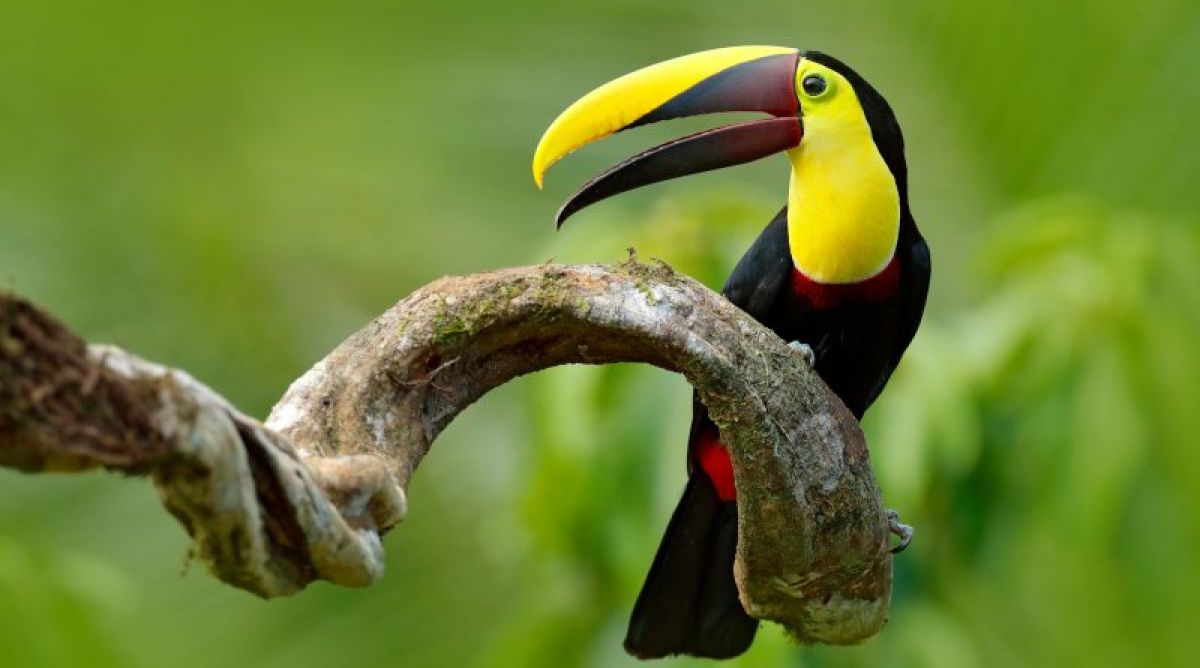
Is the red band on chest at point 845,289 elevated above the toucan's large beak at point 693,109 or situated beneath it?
situated beneath

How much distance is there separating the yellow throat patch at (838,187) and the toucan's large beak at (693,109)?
48 millimetres

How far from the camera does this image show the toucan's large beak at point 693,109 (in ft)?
11.0

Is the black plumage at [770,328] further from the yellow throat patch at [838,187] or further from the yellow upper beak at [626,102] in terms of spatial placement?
the yellow upper beak at [626,102]

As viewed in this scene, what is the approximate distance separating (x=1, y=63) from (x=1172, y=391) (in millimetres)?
4547

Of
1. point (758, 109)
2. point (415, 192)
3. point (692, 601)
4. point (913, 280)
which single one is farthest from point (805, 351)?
point (415, 192)

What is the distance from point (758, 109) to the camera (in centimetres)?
351

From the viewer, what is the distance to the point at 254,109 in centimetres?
676

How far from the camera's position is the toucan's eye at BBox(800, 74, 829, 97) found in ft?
11.5

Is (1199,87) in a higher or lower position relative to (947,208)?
higher

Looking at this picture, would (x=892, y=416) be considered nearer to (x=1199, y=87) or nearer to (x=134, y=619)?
(x=1199, y=87)

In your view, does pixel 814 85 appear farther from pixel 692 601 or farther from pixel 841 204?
pixel 692 601

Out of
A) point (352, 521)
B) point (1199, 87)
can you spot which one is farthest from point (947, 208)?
point (352, 521)

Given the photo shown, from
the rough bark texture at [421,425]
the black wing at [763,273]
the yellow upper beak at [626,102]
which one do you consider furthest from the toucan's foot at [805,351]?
the yellow upper beak at [626,102]

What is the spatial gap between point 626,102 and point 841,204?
1.55 feet
